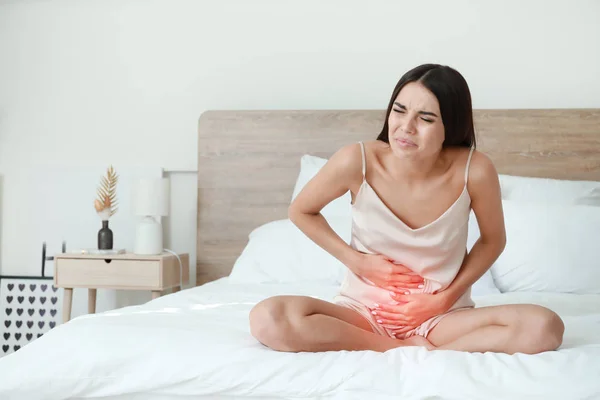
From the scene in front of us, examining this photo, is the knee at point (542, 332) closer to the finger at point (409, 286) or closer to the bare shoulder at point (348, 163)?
the finger at point (409, 286)

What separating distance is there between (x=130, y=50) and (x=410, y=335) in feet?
8.01

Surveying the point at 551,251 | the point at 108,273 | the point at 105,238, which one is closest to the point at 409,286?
the point at 551,251

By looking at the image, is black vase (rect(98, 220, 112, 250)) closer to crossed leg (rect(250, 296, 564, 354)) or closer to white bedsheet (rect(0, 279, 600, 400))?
white bedsheet (rect(0, 279, 600, 400))

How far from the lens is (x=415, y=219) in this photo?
1.71 m

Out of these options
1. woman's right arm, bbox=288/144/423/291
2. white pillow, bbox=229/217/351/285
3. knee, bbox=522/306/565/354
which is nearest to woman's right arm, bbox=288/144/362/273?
woman's right arm, bbox=288/144/423/291

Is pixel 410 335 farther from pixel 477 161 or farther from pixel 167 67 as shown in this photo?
pixel 167 67

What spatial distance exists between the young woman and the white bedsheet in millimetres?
154

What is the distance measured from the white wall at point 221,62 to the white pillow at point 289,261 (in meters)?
0.79

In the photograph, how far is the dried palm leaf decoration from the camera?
10.9 feet

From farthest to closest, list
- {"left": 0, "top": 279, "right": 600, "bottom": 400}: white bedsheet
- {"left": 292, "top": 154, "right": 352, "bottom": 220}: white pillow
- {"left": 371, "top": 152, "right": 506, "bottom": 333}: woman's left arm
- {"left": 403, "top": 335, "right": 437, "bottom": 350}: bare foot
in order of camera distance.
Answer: {"left": 292, "top": 154, "right": 352, "bottom": 220}: white pillow < {"left": 371, "top": 152, "right": 506, "bottom": 333}: woman's left arm < {"left": 403, "top": 335, "right": 437, "bottom": 350}: bare foot < {"left": 0, "top": 279, "right": 600, "bottom": 400}: white bedsheet

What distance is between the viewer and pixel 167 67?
3539 mm

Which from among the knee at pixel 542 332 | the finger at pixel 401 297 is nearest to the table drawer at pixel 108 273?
the finger at pixel 401 297

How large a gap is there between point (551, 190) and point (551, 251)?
1.40 feet

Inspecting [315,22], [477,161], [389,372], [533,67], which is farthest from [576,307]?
[315,22]
